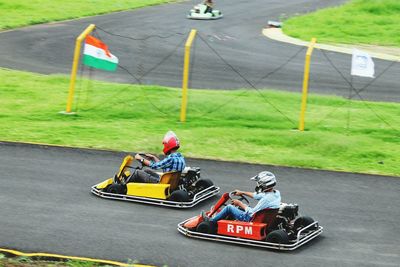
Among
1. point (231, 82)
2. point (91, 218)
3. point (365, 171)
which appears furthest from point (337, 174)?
point (231, 82)

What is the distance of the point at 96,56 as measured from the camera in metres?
24.2

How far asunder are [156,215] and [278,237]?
9.35ft

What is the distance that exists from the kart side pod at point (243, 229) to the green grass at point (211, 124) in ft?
18.1

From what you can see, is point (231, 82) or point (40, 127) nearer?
point (40, 127)

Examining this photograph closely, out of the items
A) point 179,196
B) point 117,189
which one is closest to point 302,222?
point 179,196

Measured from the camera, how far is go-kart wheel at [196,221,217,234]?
52.7 feet

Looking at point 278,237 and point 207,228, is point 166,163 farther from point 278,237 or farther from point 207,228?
point 278,237

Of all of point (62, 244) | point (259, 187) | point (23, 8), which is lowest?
point (62, 244)

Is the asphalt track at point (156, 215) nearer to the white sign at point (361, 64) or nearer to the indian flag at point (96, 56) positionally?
the indian flag at point (96, 56)

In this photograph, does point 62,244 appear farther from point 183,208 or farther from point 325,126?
point 325,126

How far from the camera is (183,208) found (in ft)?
58.3

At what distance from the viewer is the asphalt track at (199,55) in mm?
31984

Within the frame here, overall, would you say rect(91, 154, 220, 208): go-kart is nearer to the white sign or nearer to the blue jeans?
the blue jeans

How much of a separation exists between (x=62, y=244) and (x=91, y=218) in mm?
1583
